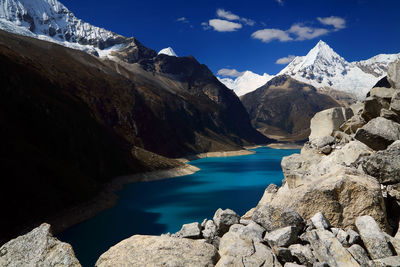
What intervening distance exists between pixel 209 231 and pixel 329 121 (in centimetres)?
1625

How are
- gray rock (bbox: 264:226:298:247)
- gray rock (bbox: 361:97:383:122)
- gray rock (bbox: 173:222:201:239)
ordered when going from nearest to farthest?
1. gray rock (bbox: 264:226:298:247)
2. gray rock (bbox: 173:222:201:239)
3. gray rock (bbox: 361:97:383:122)

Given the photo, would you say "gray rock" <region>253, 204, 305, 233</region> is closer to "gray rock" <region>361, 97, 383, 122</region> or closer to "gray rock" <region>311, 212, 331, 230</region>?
"gray rock" <region>311, 212, 331, 230</region>

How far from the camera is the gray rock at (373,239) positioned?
20.3ft

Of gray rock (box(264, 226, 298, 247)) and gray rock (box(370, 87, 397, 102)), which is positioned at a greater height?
gray rock (box(370, 87, 397, 102))

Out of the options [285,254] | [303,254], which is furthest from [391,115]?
[285,254]

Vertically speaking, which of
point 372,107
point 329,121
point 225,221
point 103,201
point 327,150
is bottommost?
point 103,201

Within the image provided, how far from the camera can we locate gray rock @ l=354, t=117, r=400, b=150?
11.2 meters

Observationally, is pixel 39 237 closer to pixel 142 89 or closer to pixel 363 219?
pixel 363 219

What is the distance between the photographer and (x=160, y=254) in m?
6.50

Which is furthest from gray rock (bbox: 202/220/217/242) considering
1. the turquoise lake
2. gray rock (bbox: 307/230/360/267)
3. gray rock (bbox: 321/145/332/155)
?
the turquoise lake

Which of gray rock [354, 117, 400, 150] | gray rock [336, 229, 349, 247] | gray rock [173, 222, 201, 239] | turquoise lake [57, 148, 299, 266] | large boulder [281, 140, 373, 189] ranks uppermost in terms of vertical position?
gray rock [354, 117, 400, 150]

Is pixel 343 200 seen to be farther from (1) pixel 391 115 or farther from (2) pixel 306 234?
(1) pixel 391 115

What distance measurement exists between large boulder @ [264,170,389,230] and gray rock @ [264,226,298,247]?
147cm

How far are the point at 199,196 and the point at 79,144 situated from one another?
110 feet
